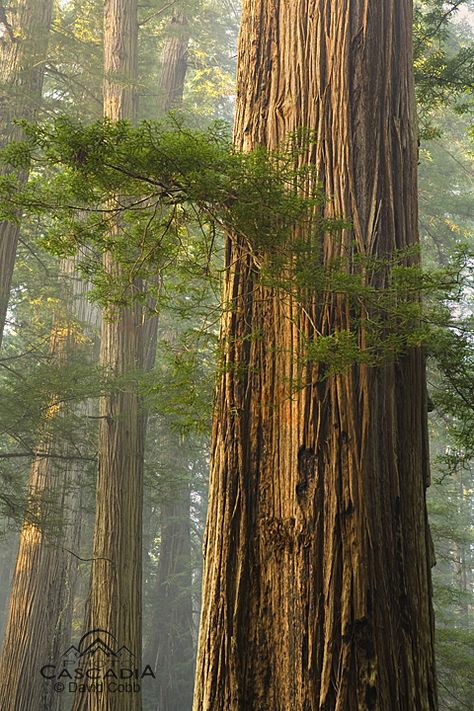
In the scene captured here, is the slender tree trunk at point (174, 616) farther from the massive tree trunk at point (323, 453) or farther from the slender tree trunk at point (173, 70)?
the massive tree trunk at point (323, 453)

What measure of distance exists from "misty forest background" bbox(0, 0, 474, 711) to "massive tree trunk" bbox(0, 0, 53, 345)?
0.03m

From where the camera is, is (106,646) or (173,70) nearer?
(106,646)

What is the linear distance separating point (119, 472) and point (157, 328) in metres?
5.10

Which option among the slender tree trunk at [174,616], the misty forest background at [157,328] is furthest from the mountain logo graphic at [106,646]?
the slender tree trunk at [174,616]

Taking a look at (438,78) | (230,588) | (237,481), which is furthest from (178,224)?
(438,78)

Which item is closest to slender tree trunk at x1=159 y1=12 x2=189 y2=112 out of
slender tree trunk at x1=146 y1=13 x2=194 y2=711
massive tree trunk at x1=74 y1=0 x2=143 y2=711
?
massive tree trunk at x1=74 y1=0 x2=143 y2=711

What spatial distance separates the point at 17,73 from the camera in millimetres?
8711

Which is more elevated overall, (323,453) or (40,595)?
(323,453)

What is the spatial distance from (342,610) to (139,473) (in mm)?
5968

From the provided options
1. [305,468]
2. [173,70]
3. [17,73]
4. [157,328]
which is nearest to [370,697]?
[305,468]

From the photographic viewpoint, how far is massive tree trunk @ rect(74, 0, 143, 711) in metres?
7.39

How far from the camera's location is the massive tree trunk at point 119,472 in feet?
24.2

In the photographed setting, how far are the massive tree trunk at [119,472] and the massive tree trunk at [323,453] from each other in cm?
369

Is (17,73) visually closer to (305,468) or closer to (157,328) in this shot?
(157,328)
